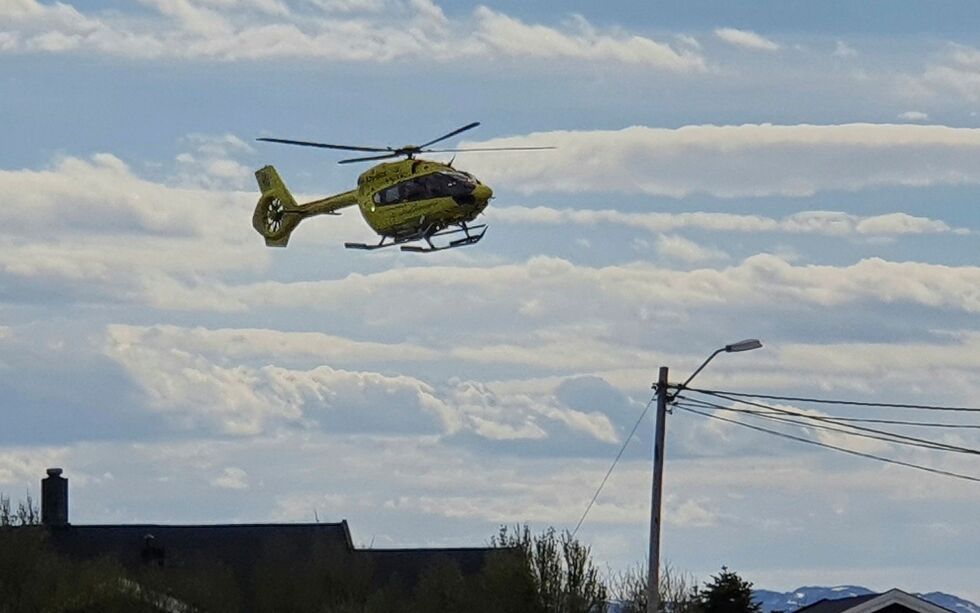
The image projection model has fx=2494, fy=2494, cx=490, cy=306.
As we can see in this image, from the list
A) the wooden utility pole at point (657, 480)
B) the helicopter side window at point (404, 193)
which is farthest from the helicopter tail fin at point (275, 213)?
the wooden utility pole at point (657, 480)

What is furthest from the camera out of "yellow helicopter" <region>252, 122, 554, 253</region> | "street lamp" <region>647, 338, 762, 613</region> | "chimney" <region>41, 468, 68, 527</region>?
"chimney" <region>41, 468, 68, 527</region>

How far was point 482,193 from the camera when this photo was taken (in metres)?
67.1

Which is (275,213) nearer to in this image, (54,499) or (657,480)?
(54,499)

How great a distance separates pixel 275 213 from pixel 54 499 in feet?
53.3

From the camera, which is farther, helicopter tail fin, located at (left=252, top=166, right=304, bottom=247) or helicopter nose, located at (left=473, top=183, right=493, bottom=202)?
helicopter tail fin, located at (left=252, top=166, right=304, bottom=247)

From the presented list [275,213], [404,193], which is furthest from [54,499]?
[404,193]

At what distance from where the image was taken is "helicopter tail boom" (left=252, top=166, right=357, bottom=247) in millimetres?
81062

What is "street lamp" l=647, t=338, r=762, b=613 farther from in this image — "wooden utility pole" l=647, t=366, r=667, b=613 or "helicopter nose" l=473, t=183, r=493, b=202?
"helicopter nose" l=473, t=183, r=493, b=202

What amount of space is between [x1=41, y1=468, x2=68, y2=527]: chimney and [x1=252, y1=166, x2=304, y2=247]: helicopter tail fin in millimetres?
14688

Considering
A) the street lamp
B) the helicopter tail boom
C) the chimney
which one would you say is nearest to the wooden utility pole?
the street lamp

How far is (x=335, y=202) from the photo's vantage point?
7675 centimetres

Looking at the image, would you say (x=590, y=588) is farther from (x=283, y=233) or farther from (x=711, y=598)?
(x=283, y=233)

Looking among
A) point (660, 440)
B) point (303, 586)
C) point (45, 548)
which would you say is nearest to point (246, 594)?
point (303, 586)

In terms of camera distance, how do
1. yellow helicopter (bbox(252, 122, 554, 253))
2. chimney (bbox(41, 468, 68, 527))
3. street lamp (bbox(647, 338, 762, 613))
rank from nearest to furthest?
1. street lamp (bbox(647, 338, 762, 613))
2. yellow helicopter (bbox(252, 122, 554, 253))
3. chimney (bbox(41, 468, 68, 527))
